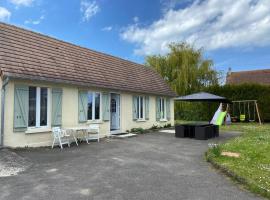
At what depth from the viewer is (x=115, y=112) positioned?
16.4m

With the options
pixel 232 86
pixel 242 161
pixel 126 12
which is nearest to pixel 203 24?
pixel 126 12

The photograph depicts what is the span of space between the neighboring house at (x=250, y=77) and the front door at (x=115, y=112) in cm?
2460

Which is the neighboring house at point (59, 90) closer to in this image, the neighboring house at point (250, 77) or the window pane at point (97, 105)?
the window pane at point (97, 105)

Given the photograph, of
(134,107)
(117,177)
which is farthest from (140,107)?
(117,177)

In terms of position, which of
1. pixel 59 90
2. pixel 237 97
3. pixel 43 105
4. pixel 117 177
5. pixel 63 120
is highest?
pixel 237 97

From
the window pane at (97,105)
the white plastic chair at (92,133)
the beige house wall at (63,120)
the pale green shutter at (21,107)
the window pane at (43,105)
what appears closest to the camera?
the beige house wall at (63,120)

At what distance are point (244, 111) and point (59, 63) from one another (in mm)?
18923

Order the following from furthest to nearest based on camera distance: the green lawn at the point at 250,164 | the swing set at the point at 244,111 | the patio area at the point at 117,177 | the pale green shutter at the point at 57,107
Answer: the swing set at the point at 244,111 → the pale green shutter at the point at 57,107 → the green lawn at the point at 250,164 → the patio area at the point at 117,177

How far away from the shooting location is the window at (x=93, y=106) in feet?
46.2

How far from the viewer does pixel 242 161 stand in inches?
320

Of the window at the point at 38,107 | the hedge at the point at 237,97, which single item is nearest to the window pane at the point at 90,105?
the window at the point at 38,107

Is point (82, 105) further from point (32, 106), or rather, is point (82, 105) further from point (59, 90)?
point (32, 106)

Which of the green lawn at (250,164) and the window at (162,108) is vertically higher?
the window at (162,108)

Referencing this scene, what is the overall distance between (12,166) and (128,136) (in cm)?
794
